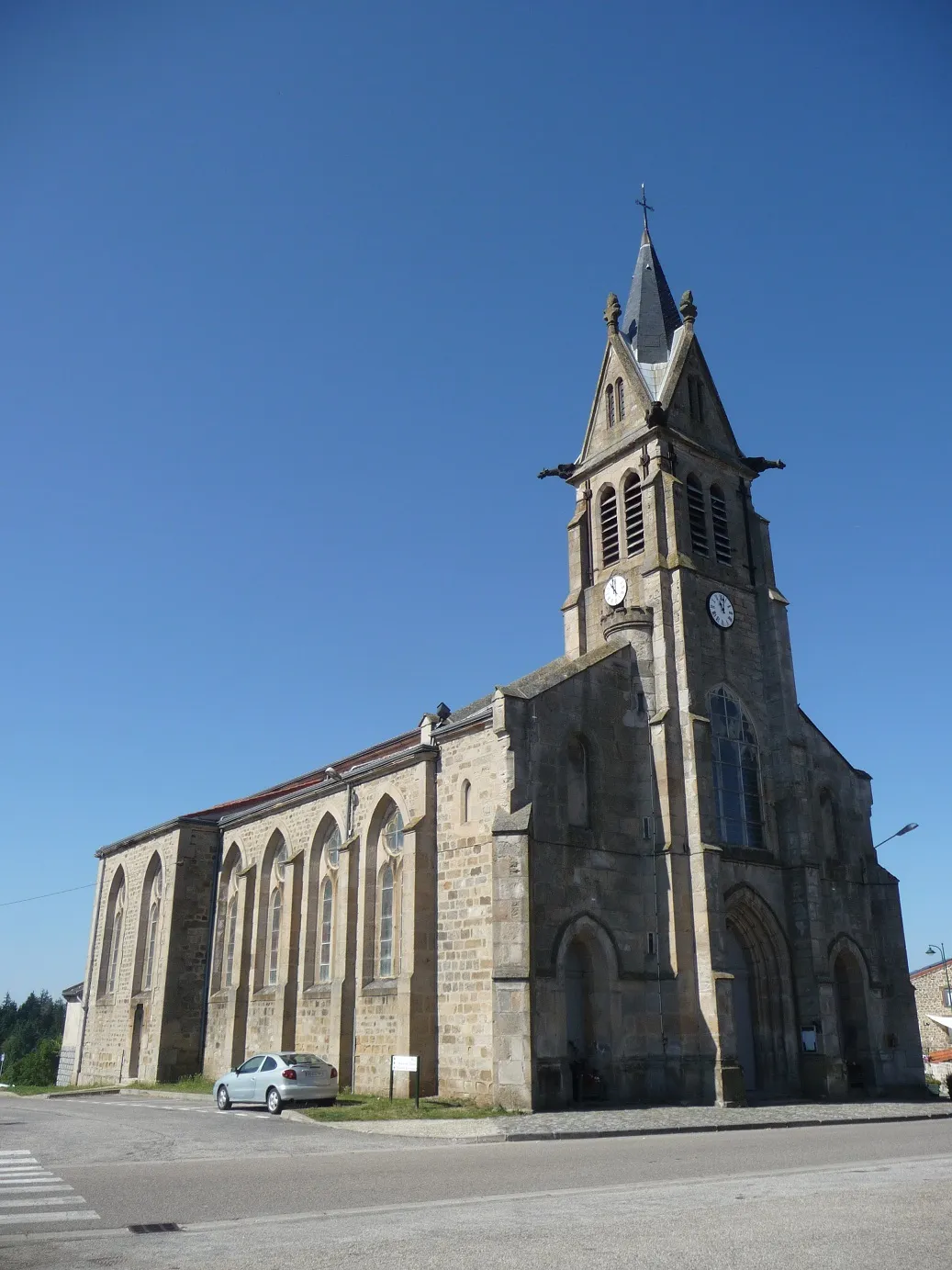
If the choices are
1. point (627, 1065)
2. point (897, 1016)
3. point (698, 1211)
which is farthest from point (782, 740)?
point (698, 1211)

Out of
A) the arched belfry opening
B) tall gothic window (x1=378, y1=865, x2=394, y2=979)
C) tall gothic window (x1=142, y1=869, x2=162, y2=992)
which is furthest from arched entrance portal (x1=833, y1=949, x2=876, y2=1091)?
tall gothic window (x1=142, y1=869, x2=162, y2=992)

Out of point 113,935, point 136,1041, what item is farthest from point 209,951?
point 113,935

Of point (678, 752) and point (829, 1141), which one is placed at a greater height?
point (678, 752)

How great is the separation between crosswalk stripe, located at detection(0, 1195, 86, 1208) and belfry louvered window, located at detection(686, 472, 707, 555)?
24.2 m

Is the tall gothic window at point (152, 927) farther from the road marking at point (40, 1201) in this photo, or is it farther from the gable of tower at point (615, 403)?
the road marking at point (40, 1201)

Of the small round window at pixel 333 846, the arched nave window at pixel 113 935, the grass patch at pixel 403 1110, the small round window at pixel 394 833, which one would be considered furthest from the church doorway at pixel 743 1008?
the arched nave window at pixel 113 935

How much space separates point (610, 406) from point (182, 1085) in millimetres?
27013

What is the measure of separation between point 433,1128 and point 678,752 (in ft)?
39.2

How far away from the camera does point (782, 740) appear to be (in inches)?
1160

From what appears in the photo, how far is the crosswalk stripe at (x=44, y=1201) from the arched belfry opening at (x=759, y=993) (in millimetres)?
19054

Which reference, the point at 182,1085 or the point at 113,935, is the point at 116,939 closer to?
the point at 113,935

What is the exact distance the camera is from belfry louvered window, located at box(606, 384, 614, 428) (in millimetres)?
33188

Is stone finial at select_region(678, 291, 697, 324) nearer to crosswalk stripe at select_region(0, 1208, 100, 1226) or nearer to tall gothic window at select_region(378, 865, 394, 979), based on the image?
tall gothic window at select_region(378, 865, 394, 979)

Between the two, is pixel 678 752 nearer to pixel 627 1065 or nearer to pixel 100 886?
pixel 627 1065
